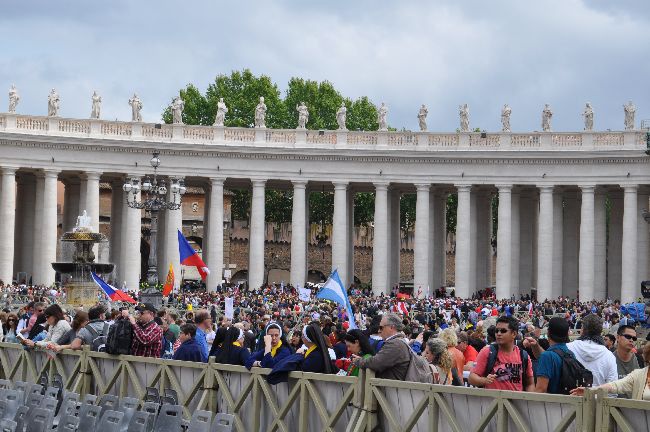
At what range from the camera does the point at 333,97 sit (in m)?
129

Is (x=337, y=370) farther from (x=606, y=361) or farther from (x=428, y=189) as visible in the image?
(x=428, y=189)

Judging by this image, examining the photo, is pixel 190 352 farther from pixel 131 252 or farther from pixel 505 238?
pixel 505 238

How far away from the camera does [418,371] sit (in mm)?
18516

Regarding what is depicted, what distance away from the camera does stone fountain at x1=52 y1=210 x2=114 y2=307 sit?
59.3 metres

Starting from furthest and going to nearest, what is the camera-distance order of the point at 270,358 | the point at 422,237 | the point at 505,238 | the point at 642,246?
1. the point at 422,237
2. the point at 505,238
3. the point at 642,246
4. the point at 270,358

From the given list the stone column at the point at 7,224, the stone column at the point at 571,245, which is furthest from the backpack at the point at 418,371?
the stone column at the point at 571,245

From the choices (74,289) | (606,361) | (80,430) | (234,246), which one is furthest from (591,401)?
(234,246)

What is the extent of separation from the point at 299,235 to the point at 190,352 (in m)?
65.2

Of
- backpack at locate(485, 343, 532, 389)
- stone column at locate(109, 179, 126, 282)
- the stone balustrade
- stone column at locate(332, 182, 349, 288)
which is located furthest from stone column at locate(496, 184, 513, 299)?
backpack at locate(485, 343, 532, 389)

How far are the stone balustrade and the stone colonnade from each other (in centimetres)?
274

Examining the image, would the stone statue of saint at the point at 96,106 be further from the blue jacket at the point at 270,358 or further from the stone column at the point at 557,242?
the blue jacket at the point at 270,358

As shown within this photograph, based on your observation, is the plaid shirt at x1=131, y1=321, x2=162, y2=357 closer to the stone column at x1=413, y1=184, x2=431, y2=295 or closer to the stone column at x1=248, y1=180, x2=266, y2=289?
the stone column at x1=248, y1=180, x2=266, y2=289

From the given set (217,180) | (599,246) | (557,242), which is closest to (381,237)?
(217,180)

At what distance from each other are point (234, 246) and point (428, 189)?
43378 millimetres
